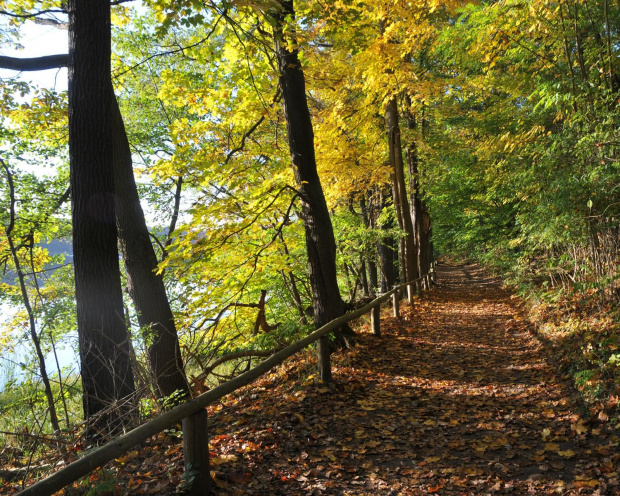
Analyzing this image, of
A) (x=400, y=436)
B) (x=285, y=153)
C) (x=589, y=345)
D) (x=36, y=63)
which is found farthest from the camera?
(x=285, y=153)

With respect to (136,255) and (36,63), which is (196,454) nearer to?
(136,255)

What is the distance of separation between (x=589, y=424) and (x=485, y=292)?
45.2 feet

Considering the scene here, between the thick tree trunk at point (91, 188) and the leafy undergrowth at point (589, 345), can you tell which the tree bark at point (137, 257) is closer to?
the thick tree trunk at point (91, 188)

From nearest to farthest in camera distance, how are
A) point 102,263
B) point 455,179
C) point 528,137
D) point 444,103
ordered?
1. point 102,263
2. point 528,137
3. point 444,103
4. point 455,179

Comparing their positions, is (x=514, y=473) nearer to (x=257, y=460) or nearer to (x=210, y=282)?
(x=257, y=460)

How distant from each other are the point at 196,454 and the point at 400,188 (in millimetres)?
11065

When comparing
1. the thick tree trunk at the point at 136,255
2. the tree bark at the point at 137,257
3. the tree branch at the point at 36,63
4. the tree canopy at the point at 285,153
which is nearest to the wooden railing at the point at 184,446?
the tree canopy at the point at 285,153

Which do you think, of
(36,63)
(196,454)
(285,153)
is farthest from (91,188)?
(285,153)

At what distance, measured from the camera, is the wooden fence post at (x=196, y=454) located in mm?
3117

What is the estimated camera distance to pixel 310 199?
7.04m

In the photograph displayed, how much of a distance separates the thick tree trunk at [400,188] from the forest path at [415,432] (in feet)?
20.1

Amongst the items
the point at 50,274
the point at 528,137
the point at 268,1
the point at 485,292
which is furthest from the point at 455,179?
the point at 50,274

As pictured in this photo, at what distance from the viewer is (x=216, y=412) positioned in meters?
5.56

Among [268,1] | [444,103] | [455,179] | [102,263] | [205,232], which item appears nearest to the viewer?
[268,1]
